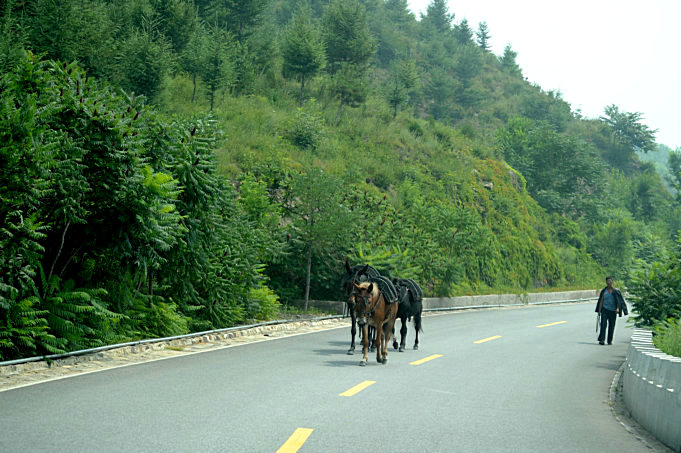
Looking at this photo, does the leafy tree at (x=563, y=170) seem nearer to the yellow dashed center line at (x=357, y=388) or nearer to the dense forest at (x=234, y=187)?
the dense forest at (x=234, y=187)

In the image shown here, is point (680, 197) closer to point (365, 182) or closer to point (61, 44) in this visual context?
point (365, 182)

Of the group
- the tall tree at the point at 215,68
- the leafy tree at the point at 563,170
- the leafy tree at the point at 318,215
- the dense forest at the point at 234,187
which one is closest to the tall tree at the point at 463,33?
the dense forest at the point at 234,187

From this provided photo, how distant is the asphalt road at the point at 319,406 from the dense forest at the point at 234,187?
9.48ft

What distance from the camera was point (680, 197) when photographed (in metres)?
106

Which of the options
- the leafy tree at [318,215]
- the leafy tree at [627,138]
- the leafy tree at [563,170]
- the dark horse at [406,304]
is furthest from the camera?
the leafy tree at [627,138]

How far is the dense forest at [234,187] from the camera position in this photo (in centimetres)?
1334

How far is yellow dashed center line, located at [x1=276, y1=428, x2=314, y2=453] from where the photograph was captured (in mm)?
6839

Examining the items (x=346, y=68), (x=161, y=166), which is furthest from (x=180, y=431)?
(x=346, y=68)

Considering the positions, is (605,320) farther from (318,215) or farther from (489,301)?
(489,301)

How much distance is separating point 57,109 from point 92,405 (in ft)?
20.3

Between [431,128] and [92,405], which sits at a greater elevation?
[431,128]

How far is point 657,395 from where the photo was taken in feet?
28.3

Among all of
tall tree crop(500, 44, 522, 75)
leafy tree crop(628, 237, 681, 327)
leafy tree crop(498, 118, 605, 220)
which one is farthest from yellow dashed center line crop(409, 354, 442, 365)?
tall tree crop(500, 44, 522, 75)

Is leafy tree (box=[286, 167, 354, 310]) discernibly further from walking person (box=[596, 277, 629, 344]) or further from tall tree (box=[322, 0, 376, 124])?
tall tree (box=[322, 0, 376, 124])
